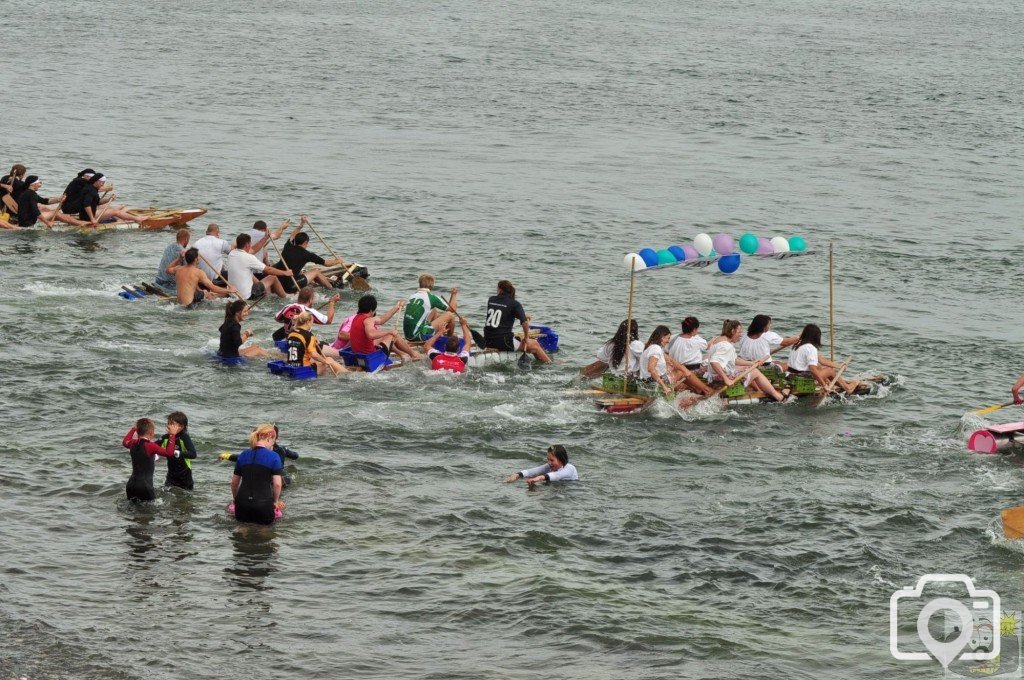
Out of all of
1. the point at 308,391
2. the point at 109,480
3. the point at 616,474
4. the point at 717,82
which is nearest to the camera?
the point at 109,480

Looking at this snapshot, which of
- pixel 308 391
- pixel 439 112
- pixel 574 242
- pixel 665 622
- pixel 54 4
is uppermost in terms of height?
pixel 54 4

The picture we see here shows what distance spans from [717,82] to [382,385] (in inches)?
1632

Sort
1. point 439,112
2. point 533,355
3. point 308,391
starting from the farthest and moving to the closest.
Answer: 1. point 439,112
2. point 533,355
3. point 308,391

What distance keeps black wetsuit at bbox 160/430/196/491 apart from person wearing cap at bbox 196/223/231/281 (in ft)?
33.7

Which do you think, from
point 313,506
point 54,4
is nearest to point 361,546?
point 313,506

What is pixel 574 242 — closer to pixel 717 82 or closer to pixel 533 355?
pixel 533 355

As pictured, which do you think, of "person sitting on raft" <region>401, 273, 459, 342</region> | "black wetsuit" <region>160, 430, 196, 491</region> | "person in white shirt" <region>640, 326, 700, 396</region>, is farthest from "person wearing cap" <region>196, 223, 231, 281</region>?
"black wetsuit" <region>160, 430, 196, 491</region>

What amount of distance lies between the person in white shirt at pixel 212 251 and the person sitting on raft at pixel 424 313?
502cm

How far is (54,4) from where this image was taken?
71812 mm

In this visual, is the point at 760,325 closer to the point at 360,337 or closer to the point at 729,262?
the point at 729,262

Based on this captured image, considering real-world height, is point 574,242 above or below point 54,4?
below

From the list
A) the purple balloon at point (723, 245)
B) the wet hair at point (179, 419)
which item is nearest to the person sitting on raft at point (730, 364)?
the purple balloon at point (723, 245)

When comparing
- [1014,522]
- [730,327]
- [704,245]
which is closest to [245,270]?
[704,245]

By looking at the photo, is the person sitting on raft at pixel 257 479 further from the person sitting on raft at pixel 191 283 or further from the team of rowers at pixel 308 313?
the person sitting on raft at pixel 191 283
